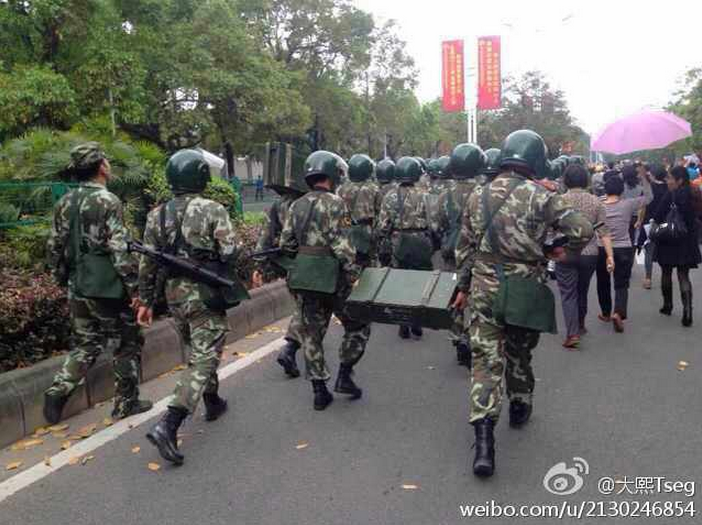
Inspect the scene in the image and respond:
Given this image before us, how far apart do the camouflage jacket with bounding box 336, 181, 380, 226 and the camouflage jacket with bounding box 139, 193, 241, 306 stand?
3208 millimetres

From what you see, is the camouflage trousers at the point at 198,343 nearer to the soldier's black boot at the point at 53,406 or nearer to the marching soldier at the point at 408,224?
the soldier's black boot at the point at 53,406

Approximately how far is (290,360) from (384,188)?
2.81m

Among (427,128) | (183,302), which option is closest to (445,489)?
(183,302)

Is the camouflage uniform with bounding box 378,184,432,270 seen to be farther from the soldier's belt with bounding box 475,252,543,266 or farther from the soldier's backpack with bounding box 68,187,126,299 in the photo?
the soldier's backpack with bounding box 68,187,126,299

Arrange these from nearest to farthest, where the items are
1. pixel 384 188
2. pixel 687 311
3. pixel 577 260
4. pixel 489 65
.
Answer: pixel 577 260
pixel 687 311
pixel 384 188
pixel 489 65

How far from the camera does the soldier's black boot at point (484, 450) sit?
3.35 metres

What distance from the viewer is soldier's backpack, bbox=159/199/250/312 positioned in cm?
385

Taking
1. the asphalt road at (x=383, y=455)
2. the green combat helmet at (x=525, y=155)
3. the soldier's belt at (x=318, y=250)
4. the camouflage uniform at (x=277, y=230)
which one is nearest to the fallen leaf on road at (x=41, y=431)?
the asphalt road at (x=383, y=455)

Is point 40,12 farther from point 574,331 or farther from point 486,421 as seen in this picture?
point 486,421

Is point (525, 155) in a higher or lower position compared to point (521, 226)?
higher

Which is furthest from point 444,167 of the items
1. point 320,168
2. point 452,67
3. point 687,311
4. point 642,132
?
point 452,67

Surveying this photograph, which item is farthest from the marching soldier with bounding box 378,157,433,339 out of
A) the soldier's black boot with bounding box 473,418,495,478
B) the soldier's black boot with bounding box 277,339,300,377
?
the soldier's black boot with bounding box 473,418,495,478

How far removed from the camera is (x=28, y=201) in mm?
6766

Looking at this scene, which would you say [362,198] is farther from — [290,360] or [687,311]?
[687,311]
